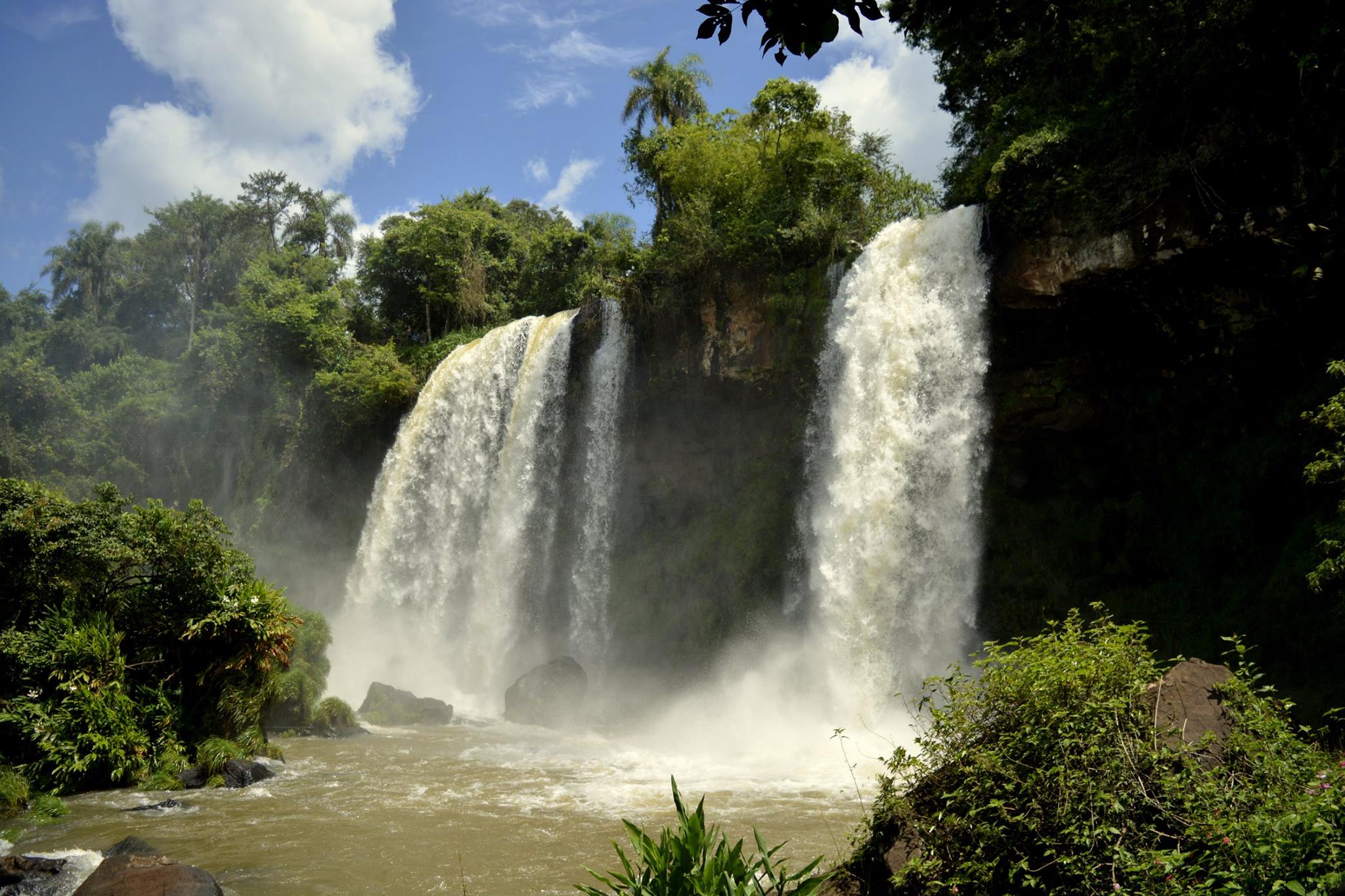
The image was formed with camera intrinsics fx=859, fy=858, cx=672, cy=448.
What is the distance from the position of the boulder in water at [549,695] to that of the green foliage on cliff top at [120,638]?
5.64 m

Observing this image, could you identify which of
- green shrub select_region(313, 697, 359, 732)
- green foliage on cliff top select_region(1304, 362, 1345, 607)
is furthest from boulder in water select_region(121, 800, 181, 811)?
green foliage on cliff top select_region(1304, 362, 1345, 607)

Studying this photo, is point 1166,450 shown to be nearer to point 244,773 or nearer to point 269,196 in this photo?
point 244,773

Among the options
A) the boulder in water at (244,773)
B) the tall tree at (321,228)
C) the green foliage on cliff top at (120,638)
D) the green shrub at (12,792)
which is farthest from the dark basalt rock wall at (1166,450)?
the tall tree at (321,228)

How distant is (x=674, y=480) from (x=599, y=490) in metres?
1.93

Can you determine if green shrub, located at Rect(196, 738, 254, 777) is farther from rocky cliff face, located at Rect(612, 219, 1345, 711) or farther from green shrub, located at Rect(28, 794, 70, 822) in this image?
rocky cliff face, located at Rect(612, 219, 1345, 711)

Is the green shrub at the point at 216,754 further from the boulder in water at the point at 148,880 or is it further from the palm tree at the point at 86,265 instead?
the palm tree at the point at 86,265

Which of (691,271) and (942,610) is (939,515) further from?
(691,271)

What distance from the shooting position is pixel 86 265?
6234 centimetres

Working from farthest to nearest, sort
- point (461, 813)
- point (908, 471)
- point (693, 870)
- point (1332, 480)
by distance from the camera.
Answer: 1. point (908, 471)
2. point (461, 813)
3. point (1332, 480)
4. point (693, 870)

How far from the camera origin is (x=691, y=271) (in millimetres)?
21109

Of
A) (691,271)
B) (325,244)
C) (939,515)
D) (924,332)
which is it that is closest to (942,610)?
(939,515)

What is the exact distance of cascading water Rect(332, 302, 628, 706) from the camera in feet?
71.6

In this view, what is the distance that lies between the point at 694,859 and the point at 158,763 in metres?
11.1

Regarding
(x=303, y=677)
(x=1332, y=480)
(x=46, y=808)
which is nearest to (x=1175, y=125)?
(x=1332, y=480)
